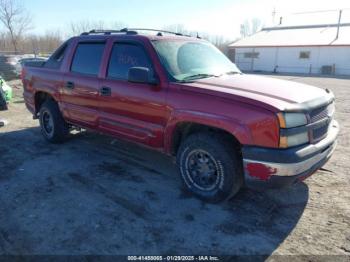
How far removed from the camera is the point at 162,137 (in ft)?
13.3

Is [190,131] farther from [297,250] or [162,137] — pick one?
[297,250]

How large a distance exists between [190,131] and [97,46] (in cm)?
217

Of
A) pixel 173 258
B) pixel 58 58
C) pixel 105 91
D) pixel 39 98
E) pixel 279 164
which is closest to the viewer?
pixel 173 258

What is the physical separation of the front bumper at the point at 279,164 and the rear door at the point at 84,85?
2.63m

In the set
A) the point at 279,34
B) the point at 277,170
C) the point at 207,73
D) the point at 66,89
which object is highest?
the point at 279,34

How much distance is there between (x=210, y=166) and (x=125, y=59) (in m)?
1.95

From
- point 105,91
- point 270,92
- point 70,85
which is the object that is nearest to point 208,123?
point 270,92

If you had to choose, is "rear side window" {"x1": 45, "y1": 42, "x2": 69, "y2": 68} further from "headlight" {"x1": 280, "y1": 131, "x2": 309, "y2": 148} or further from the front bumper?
"headlight" {"x1": 280, "y1": 131, "x2": 309, "y2": 148}

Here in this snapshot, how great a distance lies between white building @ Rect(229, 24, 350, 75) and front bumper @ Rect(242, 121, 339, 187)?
30.3 m

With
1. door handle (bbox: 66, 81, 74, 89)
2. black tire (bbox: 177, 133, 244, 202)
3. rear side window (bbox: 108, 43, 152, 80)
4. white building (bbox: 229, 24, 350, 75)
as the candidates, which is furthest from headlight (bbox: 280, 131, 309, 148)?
white building (bbox: 229, 24, 350, 75)

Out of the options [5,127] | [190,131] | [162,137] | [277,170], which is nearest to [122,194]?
[162,137]

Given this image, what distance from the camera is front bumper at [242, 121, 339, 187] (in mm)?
3090

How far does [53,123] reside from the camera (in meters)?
5.88

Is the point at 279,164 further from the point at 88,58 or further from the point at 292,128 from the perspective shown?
the point at 88,58
